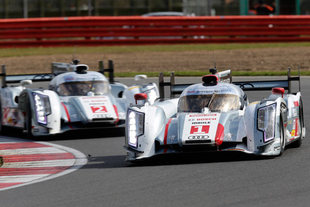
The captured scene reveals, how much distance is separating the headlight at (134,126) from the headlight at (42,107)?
3.10 metres

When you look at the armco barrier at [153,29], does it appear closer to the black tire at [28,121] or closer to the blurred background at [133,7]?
the blurred background at [133,7]

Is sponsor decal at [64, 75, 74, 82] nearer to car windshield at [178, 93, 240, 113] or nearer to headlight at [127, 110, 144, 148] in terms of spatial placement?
car windshield at [178, 93, 240, 113]

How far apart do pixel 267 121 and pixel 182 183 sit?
193 centimetres

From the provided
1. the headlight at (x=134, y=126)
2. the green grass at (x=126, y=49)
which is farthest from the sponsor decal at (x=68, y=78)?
the green grass at (x=126, y=49)

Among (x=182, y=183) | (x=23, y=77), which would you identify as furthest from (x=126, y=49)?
(x=182, y=183)

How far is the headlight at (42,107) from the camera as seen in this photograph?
532 inches

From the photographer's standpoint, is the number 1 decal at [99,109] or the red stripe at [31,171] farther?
the number 1 decal at [99,109]

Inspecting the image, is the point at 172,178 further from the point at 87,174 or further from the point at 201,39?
the point at 201,39

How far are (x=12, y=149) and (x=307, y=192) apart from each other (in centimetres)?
601

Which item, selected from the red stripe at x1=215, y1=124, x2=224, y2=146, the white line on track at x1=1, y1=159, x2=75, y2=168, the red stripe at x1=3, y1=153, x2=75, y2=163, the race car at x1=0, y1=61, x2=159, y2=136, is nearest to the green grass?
the race car at x1=0, y1=61, x2=159, y2=136

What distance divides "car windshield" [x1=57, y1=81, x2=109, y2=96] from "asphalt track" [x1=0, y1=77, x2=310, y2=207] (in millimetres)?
3244

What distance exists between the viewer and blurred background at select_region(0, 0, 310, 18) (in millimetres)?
39062

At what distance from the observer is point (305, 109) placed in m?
15.8

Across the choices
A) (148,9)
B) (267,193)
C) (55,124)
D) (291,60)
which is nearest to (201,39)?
(291,60)
